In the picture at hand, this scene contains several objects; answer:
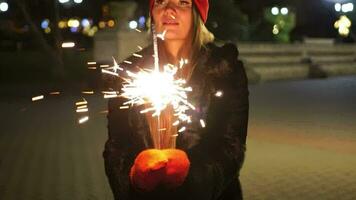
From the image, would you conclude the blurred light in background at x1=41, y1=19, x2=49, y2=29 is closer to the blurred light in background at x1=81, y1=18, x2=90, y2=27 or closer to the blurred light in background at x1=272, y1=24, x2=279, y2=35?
the blurred light in background at x1=272, y1=24, x2=279, y2=35

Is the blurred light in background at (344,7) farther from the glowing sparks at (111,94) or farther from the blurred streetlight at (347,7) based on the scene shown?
the glowing sparks at (111,94)

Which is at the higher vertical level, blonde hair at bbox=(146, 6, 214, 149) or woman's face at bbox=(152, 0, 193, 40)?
woman's face at bbox=(152, 0, 193, 40)

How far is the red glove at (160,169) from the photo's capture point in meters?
2.03

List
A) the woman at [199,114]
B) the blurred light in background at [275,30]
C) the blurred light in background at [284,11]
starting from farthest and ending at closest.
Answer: the blurred light in background at [284,11] → the blurred light in background at [275,30] → the woman at [199,114]

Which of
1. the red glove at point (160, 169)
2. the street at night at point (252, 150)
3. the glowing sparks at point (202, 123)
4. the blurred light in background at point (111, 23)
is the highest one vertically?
the blurred light in background at point (111, 23)

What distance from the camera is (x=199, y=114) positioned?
93.7 inches

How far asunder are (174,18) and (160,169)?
65 cm

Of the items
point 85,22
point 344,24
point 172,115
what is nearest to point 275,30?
point 344,24

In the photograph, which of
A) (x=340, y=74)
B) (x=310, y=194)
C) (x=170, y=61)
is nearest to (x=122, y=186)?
(x=170, y=61)

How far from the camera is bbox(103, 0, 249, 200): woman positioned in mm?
2336

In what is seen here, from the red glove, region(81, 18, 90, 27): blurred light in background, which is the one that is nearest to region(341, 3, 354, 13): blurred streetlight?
region(81, 18, 90, 27): blurred light in background

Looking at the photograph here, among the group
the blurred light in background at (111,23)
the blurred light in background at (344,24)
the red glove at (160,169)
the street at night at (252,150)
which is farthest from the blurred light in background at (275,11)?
the red glove at (160,169)

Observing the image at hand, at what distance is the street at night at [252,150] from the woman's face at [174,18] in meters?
4.74

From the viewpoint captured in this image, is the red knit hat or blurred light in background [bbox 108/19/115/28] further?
blurred light in background [bbox 108/19/115/28]
